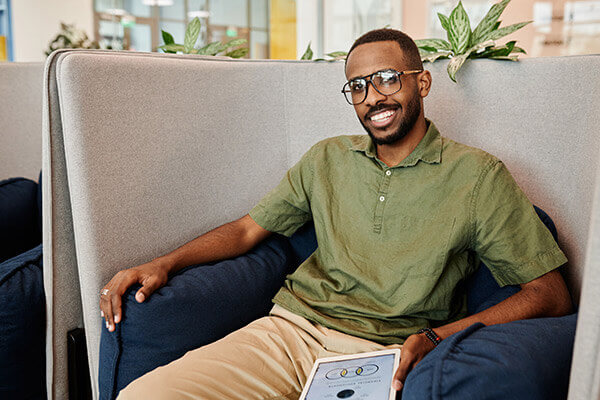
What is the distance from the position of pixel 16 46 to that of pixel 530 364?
7.00 metres

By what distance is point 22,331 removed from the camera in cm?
142

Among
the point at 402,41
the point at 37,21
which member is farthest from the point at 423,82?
the point at 37,21

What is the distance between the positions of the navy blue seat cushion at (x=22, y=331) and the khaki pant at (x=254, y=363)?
1.31ft

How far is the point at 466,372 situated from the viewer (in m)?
0.86

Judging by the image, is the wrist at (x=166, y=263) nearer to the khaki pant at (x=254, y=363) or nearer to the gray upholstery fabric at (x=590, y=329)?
the khaki pant at (x=254, y=363)

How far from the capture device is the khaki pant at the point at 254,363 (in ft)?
3.97

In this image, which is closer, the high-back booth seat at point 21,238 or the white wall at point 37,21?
the high-back booth seat at point 21,238

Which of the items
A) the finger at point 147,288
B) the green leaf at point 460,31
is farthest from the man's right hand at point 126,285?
the green leaf at point 460,31

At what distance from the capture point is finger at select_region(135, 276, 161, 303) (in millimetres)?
1349

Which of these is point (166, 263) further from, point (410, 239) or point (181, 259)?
point (410, 239)

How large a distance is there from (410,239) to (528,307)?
0.32 m

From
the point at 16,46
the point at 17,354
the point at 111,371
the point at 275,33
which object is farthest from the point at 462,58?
the point at 16,46

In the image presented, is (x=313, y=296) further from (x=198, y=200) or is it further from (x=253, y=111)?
(x=253, y=111)

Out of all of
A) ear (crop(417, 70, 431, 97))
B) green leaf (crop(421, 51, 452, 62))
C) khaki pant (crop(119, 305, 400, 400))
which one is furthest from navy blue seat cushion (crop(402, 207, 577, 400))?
green leaf (crop(421, 51, 452, 62))
